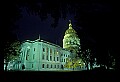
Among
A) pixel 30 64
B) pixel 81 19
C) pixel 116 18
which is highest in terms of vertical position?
pixel 81 19

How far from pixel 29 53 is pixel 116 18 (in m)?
51.7

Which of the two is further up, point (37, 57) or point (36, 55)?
point (36, 55)

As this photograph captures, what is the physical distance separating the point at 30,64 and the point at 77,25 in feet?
147

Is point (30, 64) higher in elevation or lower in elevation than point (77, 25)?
lower

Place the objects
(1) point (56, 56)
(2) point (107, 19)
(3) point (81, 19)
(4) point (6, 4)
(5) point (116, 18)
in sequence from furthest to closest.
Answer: (1) point (56, 56) → (3) point (81, 19) → (2) point (107, 19) → (5) point (116, 18) → (4) point (6, 4)

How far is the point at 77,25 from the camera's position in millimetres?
19859

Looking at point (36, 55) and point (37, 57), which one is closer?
point (37, 57)

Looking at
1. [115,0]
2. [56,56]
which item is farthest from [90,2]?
[56,56]

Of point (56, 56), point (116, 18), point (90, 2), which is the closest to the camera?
point (90, 2)

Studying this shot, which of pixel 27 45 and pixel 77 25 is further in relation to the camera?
pixel 27 45

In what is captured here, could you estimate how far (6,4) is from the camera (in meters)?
8.63

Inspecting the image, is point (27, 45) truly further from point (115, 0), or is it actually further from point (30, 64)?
point (115, 0)

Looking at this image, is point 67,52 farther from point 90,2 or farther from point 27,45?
point 90,2

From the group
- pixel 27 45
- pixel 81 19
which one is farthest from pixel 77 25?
pixel 27 45
